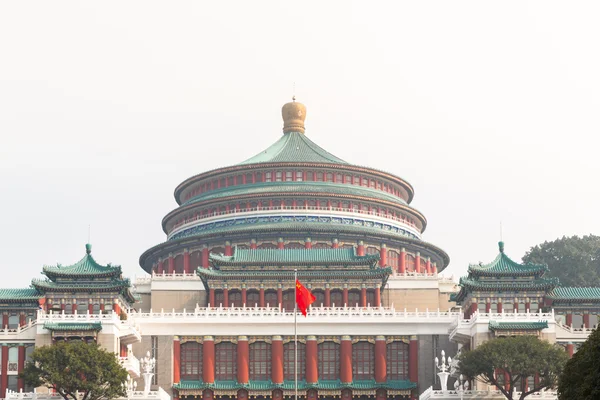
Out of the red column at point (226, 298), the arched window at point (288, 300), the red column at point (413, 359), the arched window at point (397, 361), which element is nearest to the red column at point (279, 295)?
the arched window at point (288, 300)

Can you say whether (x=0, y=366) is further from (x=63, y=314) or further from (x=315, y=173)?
(x=315, y=173)

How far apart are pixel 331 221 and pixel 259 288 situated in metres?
18.2

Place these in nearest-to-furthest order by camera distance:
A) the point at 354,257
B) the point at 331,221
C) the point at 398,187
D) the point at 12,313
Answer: the point at 12,313
the point at 354,257
the point at 331,221
the point at 398,187

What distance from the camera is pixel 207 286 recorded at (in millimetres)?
120562

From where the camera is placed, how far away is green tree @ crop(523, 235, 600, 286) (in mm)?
162000

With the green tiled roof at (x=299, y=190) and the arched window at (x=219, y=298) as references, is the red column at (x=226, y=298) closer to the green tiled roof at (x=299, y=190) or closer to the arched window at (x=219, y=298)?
the arched window at (x=219, y=298)

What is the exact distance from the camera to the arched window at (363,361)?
112938 mm

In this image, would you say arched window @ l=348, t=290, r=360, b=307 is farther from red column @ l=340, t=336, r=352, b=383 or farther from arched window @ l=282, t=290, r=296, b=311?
red column @ l=340, t=336, r=352, b=383

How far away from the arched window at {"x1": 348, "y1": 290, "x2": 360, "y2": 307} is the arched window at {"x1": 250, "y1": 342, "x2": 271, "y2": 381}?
10.7m

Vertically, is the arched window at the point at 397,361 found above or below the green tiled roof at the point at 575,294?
below

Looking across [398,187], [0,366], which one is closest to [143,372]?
[0,366]

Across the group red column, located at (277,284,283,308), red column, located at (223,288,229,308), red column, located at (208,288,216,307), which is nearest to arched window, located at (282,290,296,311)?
red column, located at (277,284,283,308)

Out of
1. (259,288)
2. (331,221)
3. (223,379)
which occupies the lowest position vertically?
(223,379)

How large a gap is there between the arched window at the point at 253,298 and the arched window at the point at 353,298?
8.79 meters
